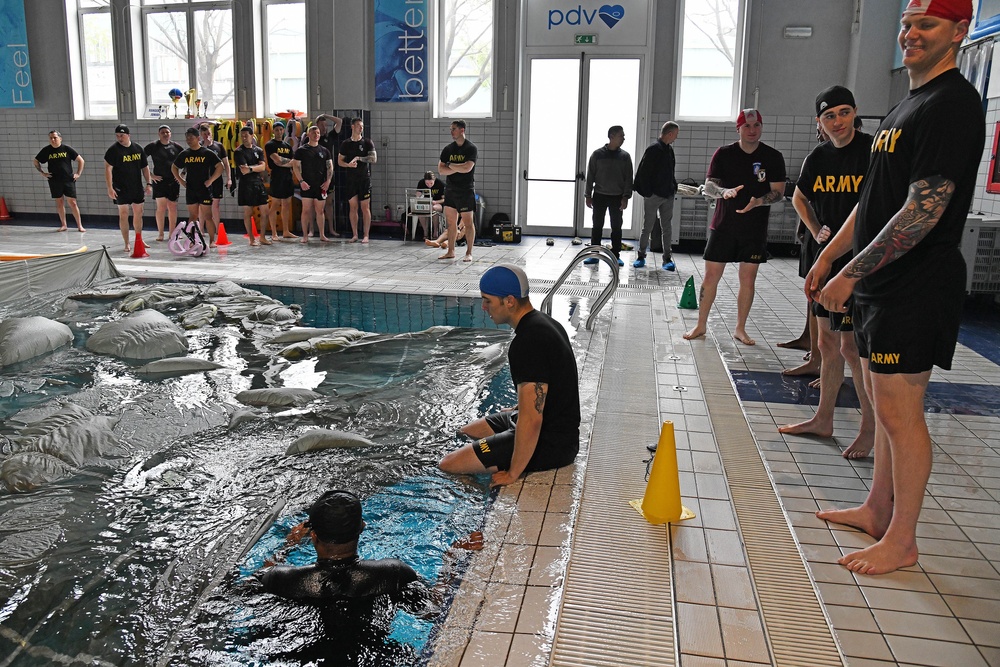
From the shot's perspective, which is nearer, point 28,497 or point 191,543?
point 191,543

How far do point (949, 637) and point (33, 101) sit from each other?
19255 mm

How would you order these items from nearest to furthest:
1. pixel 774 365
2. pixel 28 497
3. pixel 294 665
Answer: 1. pixel 294 665
2. pixel 28 497
3. pixel 774 365

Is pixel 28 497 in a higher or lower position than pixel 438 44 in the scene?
lower

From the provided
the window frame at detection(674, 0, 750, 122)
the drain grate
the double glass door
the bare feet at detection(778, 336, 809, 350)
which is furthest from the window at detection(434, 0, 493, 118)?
the drain grate

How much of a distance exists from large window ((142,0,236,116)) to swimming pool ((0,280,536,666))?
10.9 m

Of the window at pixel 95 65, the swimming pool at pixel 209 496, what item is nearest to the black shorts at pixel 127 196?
the window at pixel 95 65

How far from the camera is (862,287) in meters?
2.78

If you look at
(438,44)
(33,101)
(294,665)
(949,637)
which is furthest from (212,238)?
(949,637)

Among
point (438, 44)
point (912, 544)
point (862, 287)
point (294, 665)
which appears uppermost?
point (438, 44)

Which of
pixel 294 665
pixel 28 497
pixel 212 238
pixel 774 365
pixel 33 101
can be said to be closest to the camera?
pixel 294 665

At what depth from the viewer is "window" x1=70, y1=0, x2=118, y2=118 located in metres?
16.1

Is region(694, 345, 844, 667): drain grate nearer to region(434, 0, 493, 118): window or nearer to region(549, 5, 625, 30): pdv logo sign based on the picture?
region(549, 5, 625, 30): pdv logo sign

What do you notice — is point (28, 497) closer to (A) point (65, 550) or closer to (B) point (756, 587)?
(A) point (65, 550)

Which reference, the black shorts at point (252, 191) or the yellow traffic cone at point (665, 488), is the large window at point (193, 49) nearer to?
the black shorts at point (252, 191)
